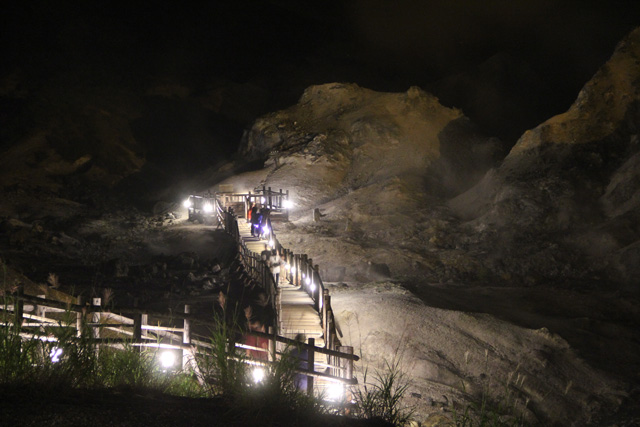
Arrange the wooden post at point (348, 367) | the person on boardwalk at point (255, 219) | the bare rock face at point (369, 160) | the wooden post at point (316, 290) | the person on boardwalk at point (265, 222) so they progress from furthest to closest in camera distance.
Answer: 1. the bare rock face at point (369, 160)
2. the person on boardwalk at point (255, 219)
3. the person on boardwalk at point (265, 222)
4. the wooden post at point (316, 290)
5. the wooden post at point (348, 367)

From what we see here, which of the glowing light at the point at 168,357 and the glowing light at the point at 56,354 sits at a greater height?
the glowing light at the point at 56,354

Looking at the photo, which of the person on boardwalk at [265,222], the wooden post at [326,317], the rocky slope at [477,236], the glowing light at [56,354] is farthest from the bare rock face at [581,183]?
the glowing light at [56,354]

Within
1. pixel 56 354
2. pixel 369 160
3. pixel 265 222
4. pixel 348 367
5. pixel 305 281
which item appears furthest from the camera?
pixel 369 160

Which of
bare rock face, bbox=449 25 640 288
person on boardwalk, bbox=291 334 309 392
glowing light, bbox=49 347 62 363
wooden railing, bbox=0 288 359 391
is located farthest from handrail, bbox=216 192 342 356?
bare rock face, bbox=449 25 640 288

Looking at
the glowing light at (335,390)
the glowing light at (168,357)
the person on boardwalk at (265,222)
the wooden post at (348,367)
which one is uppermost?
the person on boardwalk at (265,222)

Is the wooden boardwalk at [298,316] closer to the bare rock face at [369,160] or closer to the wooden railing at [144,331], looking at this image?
the wooden railing at [144,331]

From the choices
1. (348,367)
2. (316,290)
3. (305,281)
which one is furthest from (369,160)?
(348,367)

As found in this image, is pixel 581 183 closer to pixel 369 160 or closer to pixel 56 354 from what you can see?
pixel 369 160

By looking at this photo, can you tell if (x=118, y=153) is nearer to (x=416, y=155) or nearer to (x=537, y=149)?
(x=416, y=155)

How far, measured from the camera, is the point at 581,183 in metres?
24.6

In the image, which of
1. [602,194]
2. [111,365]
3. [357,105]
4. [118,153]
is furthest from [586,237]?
[118,153]

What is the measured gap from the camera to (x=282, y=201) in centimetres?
3438

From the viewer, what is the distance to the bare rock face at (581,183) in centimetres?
2142

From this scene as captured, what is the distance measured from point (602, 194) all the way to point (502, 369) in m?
15.7
